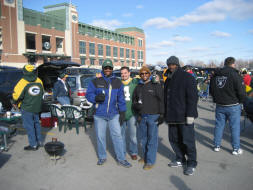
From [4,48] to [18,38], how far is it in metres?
3.15

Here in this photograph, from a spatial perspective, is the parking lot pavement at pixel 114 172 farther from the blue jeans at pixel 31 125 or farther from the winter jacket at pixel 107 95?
the winter jacket at pixel 107 95

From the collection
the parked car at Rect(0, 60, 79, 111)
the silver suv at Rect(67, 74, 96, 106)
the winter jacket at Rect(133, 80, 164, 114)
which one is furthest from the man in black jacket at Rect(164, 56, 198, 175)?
the silver suv at Rect(67, 74, 96, 106)

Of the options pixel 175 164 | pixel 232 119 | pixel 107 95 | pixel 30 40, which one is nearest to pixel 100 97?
pixel 107 95

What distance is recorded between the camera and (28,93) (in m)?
5.23

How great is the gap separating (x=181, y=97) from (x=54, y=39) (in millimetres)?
49314

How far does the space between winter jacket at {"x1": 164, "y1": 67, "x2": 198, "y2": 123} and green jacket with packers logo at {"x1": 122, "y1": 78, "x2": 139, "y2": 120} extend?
0.77 m

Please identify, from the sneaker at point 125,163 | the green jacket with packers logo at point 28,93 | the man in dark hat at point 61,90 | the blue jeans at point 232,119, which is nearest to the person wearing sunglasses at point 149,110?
the sneaker at point 125,163

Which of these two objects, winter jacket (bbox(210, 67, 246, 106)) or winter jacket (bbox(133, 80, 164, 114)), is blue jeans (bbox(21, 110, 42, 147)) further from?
winter jacket (bbox(210, 67, 246, 106))

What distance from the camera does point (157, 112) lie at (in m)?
4.18

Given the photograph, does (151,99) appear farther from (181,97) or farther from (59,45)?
(59,45)

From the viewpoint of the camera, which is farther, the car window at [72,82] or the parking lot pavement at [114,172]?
the car window at [72,82]

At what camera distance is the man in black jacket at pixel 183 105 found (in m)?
3.89

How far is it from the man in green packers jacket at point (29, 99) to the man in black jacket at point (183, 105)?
3.09 meters

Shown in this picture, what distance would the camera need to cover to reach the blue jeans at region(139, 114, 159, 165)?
4.18 metres
